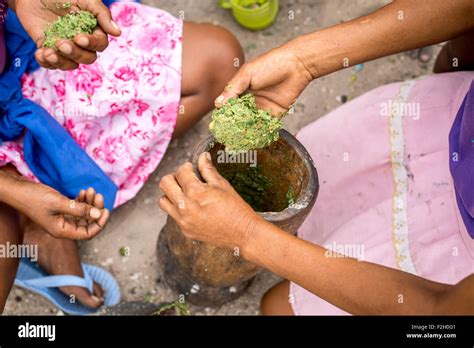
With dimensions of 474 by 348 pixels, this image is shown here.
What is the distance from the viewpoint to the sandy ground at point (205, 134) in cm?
273

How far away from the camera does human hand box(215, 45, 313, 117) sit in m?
1.91

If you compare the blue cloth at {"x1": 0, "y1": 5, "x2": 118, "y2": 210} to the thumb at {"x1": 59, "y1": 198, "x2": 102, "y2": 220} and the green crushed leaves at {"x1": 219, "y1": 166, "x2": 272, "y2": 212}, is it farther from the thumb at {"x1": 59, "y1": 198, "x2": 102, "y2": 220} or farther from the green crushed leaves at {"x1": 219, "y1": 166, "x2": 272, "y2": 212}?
the green crushed leaves at {"x1": 219, "y1": 166, "x2": 272, "y2": 212}

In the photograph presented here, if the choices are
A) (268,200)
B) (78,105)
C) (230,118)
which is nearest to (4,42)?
(78,105)

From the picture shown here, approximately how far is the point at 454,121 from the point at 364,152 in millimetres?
396

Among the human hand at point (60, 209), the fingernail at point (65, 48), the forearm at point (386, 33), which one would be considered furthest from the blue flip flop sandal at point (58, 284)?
the forearm at point (386, 33)

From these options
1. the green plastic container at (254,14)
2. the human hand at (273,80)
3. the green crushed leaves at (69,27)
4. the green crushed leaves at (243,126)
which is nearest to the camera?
the green crushed leaves at (243,126)

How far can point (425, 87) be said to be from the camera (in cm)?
225

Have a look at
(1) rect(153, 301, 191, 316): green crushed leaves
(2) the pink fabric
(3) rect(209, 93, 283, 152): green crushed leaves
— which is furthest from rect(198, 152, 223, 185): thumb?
(1) rect(153, 301, 191, 316): green crushed leaves

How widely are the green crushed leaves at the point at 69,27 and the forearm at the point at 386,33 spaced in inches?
29.2

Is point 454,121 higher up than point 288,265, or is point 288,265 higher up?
point 454,121

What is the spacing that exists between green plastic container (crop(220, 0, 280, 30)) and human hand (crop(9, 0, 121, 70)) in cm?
107

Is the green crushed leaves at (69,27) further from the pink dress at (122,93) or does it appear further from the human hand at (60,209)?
the human hand at (60,209)

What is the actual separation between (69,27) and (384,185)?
1337mm
